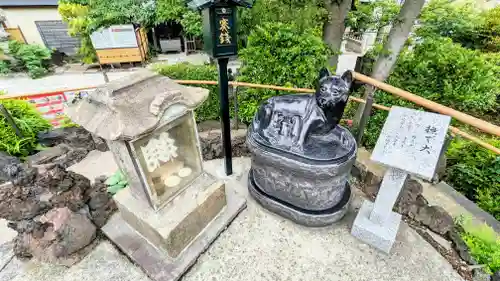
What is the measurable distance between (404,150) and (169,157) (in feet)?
7.84

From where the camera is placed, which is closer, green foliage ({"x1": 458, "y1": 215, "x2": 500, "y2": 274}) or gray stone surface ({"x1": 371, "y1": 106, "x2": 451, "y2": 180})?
gray stone surface ({"x1": 371, "y1": 106, "x2": 451, "y2": 180})

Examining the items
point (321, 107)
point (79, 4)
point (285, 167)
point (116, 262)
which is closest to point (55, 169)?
point (116, 262)

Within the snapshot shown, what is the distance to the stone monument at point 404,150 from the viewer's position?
88.7 inches

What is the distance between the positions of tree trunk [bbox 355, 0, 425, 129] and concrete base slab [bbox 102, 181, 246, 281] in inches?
123

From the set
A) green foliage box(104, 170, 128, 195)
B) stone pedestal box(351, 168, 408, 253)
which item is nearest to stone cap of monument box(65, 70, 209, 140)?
green foliage box(104, 170, 128, 195)

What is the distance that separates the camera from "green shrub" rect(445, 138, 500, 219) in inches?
144

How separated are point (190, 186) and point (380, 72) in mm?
4218

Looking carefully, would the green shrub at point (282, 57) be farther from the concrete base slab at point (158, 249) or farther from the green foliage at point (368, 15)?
the concrete base slab at point (158, 249)

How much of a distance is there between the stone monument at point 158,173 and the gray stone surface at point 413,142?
→ 6.30ft

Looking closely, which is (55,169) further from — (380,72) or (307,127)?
(380,72)

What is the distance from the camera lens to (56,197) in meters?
2.98

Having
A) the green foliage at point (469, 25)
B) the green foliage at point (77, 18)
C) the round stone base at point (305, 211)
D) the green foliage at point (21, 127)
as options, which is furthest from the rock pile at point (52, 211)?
the green foliage at point (77, 18)

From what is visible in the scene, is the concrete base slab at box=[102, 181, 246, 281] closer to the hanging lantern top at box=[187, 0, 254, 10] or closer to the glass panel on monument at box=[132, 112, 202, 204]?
the glass panel on monument at box=[132, 112, 202, 204]

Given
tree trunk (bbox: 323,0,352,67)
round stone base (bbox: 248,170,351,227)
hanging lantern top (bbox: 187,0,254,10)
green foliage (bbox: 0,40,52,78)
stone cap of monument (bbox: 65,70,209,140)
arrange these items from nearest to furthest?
1. stone cap of monument (bbox: 65,70,209,140)
2. hanging lantern top (bbox: 187,0,254,10)
3. round stone base (bbox: 248,170,351,227)
4. tree trunk (bbox: 323,0,352,67)
5. green foliage (bbox: 0,40,52,78)
